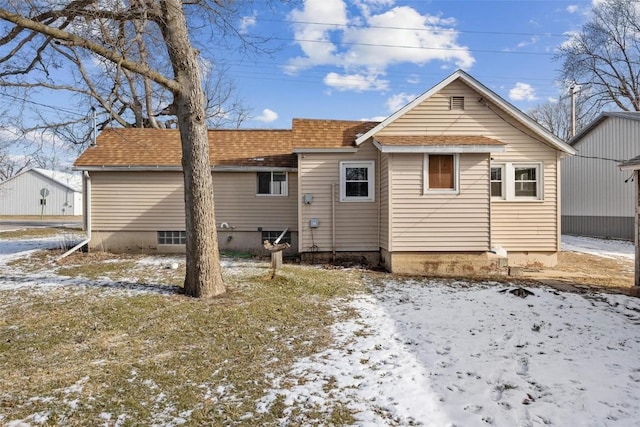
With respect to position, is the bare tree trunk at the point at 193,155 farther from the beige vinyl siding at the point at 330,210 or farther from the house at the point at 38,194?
the house at the point at 38,194

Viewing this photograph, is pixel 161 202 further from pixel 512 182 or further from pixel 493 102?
pixel 512 182

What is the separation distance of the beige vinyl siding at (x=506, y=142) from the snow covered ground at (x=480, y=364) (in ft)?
11.9

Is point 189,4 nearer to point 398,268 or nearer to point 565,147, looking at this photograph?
point 398,268

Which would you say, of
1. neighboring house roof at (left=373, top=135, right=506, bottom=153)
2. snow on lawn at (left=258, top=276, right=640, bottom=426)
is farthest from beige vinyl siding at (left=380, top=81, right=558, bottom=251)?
snow on lawn at (left=258, top=276, right=640, bottom=426)

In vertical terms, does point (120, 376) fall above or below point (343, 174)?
below

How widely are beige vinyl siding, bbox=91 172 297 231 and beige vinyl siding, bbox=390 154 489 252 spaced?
4.47 metres

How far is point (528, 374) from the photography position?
4.11 metres

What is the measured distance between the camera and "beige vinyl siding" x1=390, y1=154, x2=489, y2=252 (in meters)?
9.77

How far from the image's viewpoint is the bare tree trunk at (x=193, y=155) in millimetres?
6789

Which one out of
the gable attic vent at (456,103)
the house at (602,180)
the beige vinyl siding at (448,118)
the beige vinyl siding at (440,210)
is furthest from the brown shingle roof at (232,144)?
the house at (602,180)

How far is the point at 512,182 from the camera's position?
10836 mm

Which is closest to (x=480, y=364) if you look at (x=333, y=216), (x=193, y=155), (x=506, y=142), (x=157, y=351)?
(x=157, y=351)

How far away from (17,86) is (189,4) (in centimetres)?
560

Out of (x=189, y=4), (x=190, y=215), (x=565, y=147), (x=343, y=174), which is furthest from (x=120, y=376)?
(x=565, y=147)
